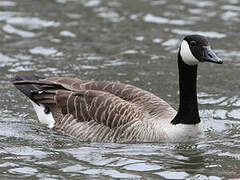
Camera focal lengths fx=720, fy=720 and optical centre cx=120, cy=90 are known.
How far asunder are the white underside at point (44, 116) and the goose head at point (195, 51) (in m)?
2.51

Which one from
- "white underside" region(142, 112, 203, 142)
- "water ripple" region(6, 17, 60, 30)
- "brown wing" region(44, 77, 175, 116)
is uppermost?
"water ripple" region(6, 17, 60, 30)

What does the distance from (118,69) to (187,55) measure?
13.9ft

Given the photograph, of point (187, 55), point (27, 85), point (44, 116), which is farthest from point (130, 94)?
point (27, 85)

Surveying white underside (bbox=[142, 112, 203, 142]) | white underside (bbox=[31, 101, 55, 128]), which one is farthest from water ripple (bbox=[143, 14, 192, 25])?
white underside (bbox=[142, 112, 203, 142])

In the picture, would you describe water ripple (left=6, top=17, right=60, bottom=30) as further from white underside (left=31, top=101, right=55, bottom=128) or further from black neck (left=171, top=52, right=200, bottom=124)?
black neck (left=171, top=52, right=200, bottom=124)

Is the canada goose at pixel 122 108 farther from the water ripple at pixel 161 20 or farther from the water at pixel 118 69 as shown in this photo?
the water ripple at pixel 161 20

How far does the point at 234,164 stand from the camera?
9.74m

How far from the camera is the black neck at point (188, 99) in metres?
10.8

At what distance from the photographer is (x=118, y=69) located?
14703mm

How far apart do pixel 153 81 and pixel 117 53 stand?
75.6 inches

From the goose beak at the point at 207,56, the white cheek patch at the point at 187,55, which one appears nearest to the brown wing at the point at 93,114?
the white cheek patch at the point at 187,55

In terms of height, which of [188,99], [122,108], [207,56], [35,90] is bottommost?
[122,108]

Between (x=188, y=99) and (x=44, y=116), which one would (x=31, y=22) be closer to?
(x=44, y=116)

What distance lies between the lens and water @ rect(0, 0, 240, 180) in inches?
383
